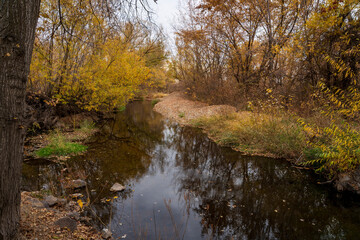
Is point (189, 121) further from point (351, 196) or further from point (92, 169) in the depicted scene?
point (351, 196)

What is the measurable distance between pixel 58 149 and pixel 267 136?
749 centimetres

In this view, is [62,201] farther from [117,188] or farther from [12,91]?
[12,91]

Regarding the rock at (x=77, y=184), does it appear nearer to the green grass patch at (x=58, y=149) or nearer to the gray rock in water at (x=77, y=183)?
the gray rock in water at (x=77, y=183)

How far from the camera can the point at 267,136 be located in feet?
26.2

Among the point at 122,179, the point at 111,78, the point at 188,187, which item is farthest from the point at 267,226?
the point at 111,78

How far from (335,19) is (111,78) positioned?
411 inches

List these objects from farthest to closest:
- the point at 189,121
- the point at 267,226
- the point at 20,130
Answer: the point at 189,121 < the point at 267,226 < the point at 20,130

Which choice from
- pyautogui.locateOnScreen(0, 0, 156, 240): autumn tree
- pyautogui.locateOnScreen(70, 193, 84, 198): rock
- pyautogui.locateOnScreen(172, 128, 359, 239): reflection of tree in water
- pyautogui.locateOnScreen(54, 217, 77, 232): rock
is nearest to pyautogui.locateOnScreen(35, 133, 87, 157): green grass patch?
pyautogui.locateOnScreen(70, 193, 84, 198): rock

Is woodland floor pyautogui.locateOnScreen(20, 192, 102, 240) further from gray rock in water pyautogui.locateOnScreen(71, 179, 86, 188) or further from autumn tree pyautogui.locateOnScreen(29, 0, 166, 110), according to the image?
autumn tree pyautogui.locateOnScreen(29, 0, 166, 110)

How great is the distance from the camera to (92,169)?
20.9ft

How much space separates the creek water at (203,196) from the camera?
398 cm

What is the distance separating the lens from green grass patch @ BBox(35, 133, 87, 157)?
7.12 m

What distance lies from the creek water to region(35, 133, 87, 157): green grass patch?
17.8 inches

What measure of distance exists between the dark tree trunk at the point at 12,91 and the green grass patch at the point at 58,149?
5352 millimetres
